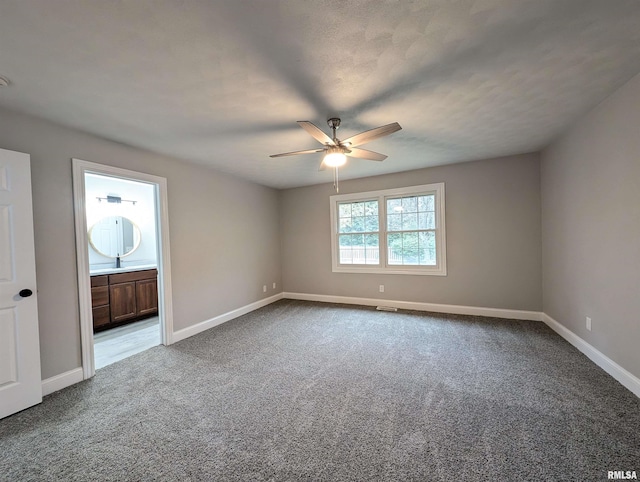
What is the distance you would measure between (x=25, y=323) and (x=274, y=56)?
2882 mm

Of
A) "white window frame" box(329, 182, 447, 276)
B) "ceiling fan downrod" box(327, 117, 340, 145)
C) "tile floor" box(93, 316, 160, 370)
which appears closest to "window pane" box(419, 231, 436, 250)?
"white window frame" box(329, 182, 447, 276)


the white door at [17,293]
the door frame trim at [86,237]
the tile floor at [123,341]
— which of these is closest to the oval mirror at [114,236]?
the tile floor at [123,341]

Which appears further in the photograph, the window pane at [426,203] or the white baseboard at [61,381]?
→ the window pane at [426,203]

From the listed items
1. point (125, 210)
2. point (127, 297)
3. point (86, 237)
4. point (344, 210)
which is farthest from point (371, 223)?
point (125, 210)

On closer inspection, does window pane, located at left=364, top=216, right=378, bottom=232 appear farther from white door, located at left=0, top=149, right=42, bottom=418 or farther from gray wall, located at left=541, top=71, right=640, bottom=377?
white door, located at left=0, top=149, right=42, bottom=418

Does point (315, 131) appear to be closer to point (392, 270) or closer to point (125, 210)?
point (392, 270)

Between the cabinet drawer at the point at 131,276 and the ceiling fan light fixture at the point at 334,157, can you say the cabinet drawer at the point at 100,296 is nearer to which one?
the cabinet drawer at the point at 131,276

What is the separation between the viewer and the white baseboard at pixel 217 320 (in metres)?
3.56

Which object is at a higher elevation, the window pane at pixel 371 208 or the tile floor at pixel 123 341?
the window pane at pixel 371 208

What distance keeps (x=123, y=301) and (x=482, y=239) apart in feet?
19.4

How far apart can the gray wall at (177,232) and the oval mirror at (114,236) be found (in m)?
2.27

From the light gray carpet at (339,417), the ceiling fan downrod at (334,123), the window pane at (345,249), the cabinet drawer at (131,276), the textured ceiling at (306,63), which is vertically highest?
the textured ceiling at (306,63)

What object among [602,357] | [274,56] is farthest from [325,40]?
[602,357]

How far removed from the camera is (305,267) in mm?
5617
